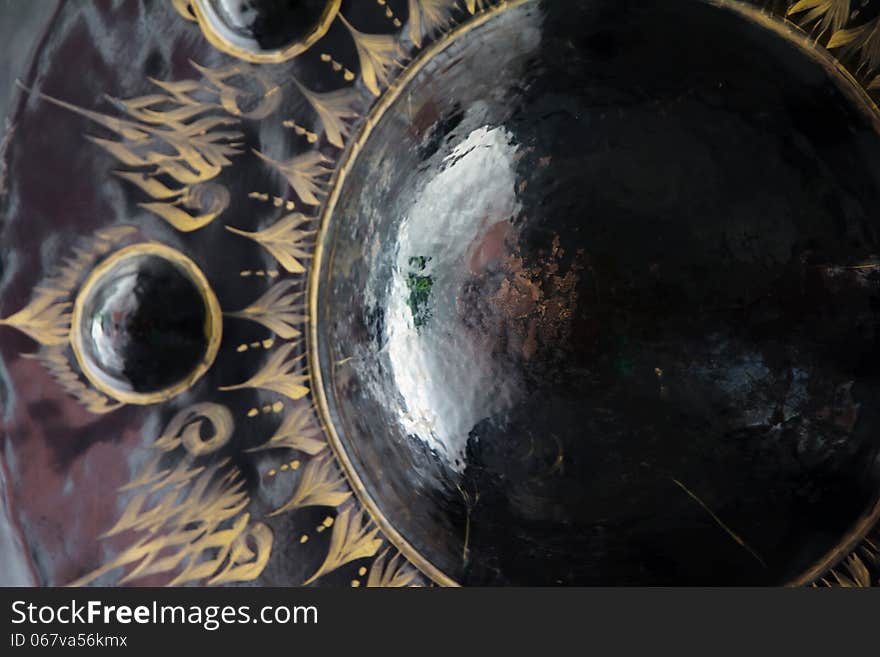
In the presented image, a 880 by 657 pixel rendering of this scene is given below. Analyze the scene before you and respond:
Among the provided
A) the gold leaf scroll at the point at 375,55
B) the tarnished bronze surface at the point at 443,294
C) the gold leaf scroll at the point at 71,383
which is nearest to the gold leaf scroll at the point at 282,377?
the tarnished bronze surface at the point at 443,294

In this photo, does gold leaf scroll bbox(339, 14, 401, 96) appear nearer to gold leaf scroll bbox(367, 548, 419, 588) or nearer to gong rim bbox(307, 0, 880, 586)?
gong rim bbox(307, 0, 880, 586)

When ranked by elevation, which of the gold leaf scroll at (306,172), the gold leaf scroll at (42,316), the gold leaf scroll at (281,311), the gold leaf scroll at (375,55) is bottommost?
the gold leaf scroll at (42,316)

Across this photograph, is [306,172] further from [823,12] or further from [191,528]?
[823,12]

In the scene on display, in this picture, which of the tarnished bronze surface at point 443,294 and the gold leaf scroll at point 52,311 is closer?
the tarnished bronze surface at point 443,294

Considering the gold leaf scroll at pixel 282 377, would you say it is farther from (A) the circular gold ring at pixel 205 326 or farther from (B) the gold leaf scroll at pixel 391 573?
(B) the gold leaf scroll at pixel 391 573

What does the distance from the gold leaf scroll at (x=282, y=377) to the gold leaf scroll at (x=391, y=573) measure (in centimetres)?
15

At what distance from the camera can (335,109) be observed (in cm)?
72

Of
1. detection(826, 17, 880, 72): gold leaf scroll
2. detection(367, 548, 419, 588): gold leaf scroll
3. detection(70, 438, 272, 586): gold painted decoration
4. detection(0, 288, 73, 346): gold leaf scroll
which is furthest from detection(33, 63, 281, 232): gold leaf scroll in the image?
detection(826, 17, 880, 72): gold leaf scroll

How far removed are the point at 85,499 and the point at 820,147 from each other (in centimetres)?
63

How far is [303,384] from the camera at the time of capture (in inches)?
28.8

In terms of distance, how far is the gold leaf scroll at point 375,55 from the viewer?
71 centimetres

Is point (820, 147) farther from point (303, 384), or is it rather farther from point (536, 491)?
point (303, 384)

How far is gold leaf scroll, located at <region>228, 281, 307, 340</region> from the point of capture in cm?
72
